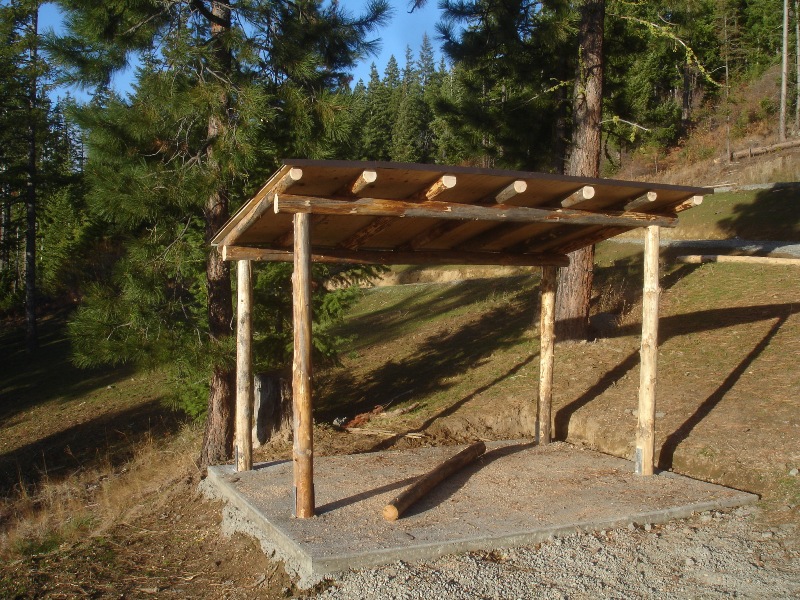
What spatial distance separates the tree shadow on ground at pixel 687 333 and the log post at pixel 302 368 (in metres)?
4.03

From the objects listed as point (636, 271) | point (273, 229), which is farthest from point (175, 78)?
point (636, 271)

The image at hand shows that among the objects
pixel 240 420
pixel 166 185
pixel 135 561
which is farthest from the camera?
pixel 166 185

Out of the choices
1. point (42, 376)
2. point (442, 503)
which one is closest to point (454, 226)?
point (442, 503)

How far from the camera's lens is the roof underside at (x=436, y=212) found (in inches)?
228

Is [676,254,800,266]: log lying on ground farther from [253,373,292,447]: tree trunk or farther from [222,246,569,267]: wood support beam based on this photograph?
[253,373,292,447]: tree trunk

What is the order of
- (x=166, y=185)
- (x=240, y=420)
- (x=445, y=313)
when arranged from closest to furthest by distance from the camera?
(x=240, y=420), (x=166, y=185), (x=445, y=313)

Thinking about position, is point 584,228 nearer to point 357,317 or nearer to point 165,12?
point 165,12

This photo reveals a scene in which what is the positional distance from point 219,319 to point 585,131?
20.8 feet

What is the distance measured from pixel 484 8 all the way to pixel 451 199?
6997 millimetres

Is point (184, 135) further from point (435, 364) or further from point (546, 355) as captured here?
point (435, 364)

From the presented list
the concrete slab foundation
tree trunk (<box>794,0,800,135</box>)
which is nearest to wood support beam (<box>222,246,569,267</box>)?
the concrete slab foundation

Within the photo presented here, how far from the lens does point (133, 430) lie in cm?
1636

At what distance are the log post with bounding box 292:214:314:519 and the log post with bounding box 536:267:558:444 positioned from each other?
3.84 meters

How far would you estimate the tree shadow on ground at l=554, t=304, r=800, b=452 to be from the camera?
8383 mm
